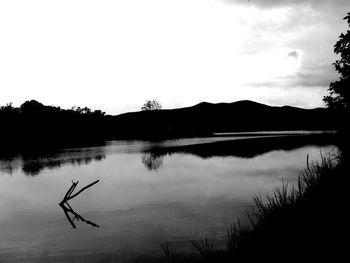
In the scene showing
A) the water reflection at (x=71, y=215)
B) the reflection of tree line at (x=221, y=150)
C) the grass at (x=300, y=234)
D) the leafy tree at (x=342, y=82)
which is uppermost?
the leafy tree at (x=342, y=82)

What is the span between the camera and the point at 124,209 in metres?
21.8

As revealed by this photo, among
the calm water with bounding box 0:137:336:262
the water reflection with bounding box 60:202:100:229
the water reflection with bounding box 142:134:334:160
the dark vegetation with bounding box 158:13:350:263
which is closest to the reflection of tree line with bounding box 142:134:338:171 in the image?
the water reflection with bounding box 142:134:334:160

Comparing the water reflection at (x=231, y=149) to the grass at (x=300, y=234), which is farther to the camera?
the water reflection at (x=231, y=149)

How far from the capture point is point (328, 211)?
9273mm

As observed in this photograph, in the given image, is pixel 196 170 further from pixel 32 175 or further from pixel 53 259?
pixel 53 259

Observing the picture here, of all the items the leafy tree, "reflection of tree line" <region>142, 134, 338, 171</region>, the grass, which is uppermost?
the leafy tree

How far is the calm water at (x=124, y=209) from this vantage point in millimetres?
14273

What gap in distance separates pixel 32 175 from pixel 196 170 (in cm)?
2046

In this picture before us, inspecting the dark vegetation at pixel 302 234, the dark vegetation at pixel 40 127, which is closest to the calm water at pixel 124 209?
the dark vegetation at pixel 302 234

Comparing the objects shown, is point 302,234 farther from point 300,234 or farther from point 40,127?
point 40,127

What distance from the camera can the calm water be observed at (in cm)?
1427

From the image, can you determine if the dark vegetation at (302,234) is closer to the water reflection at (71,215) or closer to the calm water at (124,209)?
the calm water at (124,209)

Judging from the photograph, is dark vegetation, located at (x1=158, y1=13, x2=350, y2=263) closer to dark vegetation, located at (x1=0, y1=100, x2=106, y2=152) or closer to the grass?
the grass

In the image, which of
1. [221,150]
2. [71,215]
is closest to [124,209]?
[71,215]
